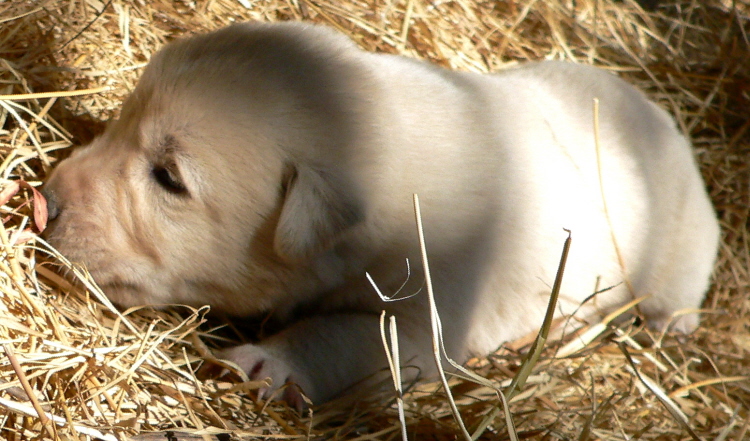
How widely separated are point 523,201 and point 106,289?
1621mm

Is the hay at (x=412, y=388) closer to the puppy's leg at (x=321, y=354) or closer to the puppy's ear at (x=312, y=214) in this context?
the puppy's leg at (x=321, y=354)

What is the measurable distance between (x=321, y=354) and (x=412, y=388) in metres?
0.37

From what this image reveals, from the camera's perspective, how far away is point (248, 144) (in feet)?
7.92

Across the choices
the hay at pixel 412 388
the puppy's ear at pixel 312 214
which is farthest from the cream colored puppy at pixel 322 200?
the hay at pixel 412 388

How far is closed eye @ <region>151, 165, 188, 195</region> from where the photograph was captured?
248 centimetres

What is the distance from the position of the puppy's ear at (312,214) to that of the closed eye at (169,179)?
372 millimetres

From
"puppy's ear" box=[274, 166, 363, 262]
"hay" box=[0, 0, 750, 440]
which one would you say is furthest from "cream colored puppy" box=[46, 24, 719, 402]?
"hay" box=[0, 0, 750, 440]

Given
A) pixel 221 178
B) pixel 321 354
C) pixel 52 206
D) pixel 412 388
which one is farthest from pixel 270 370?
pixel 52 206


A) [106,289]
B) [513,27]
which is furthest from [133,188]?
[513,27]

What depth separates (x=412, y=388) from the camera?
2719 mm

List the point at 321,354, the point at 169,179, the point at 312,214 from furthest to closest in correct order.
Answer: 1. the point at 321,354
2. the point at 169,179
3. the point at 312,214

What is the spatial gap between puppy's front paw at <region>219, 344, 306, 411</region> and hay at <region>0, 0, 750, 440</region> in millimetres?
60

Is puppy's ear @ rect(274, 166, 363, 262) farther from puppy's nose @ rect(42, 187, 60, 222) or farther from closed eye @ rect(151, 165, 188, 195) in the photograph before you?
puppy's nose @ rect(42, 187, 60, 222)

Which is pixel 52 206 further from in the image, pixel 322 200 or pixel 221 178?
pixel 322 200
